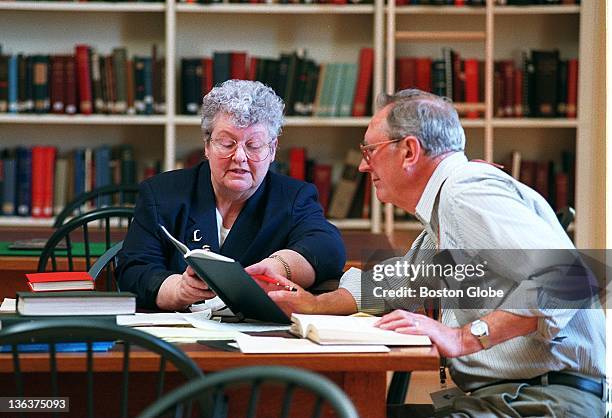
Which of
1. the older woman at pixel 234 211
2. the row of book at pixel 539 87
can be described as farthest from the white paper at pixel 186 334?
the row of book at pixel 539 87

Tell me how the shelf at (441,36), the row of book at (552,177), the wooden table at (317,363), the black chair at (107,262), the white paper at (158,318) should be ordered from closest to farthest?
the wooden table at (317,363) → the white paper at (158,318) → the black chair at (107,262) → the shelf at (441,36) → the row of book at (552,177)

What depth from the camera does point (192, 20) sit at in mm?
4715

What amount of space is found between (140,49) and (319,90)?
0.85 metres

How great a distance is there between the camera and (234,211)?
2461 mm

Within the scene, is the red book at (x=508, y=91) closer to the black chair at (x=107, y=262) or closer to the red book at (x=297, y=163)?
the red book at (x=297, y=163)

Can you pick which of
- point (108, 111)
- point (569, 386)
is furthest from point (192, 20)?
point (569, 386)

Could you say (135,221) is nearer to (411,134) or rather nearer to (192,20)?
(411,134)

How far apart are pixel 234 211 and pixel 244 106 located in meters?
0.26

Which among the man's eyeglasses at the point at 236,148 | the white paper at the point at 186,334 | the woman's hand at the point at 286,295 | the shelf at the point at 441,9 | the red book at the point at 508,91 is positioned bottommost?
the white paper at the point at 186,334

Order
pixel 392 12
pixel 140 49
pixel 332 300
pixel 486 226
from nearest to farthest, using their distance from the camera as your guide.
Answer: pixel 486 226 < pixel 332 300 < pixel 392 12 < pixel 140 49

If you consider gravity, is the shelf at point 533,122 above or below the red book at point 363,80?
below

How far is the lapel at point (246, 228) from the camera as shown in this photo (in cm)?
238

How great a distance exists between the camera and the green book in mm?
1911

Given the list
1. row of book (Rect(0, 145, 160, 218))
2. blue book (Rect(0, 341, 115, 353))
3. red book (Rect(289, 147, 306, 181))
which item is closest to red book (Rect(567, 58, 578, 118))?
red book (Rect(289, 147, 306, 181))
